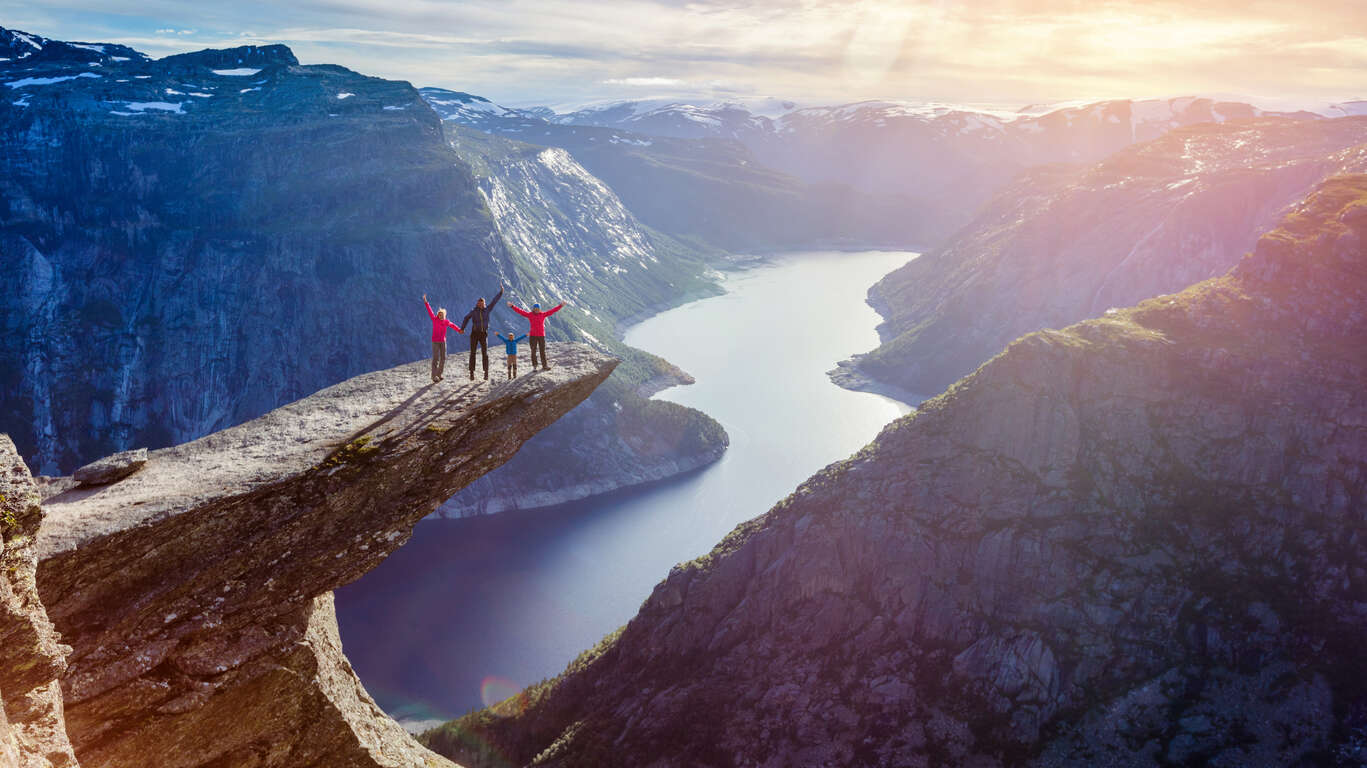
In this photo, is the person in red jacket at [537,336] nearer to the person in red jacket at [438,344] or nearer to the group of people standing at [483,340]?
the group of people standing at [483,340]

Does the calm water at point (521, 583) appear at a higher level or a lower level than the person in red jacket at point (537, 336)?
lower

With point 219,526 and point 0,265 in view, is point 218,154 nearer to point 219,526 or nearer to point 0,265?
point 0,265

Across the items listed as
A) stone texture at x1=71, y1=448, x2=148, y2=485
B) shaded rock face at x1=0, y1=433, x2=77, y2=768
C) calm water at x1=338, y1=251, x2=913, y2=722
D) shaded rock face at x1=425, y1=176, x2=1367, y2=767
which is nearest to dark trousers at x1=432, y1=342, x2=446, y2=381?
stone texture at x1=71, y1=448, x2=148, y2=485

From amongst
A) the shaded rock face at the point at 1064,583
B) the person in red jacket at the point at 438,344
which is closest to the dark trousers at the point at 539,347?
the person in red jacket at the point at 438,344

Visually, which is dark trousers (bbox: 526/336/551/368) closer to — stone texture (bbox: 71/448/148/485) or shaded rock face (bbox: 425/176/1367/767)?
stone texture (bbox: 71/448/148/485)

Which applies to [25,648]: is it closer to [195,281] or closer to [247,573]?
[247,573]

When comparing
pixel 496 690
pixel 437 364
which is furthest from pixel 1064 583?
pixel 496 690

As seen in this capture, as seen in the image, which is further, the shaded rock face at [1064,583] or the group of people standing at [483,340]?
the shaded rock face at [1064,583]
